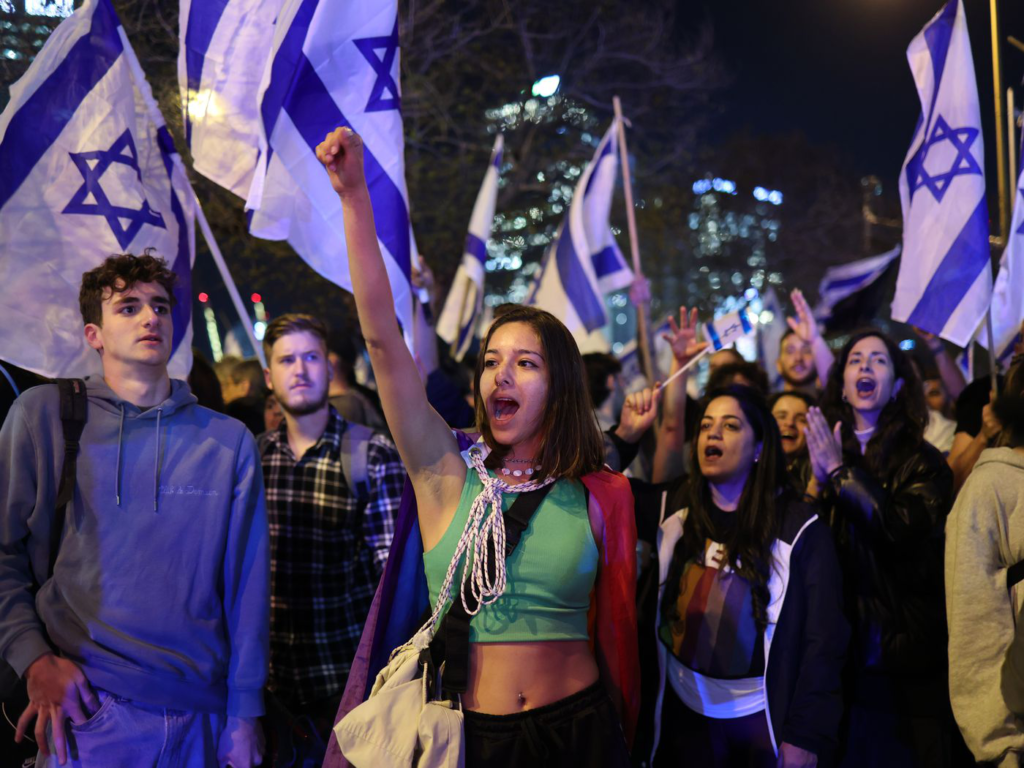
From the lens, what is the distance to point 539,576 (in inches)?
113

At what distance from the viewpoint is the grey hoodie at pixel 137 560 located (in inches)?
123

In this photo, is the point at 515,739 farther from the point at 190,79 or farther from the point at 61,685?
the point at 190,79

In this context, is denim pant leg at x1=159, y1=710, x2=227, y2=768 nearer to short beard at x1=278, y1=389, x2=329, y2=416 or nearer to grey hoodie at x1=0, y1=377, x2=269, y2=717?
grey hoodie at x1=0, y1=377, x2=269, y2=717

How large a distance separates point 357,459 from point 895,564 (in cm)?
253

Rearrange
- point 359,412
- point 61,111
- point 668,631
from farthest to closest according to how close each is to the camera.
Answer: point 359,412 < point 61,111 < point 668,631

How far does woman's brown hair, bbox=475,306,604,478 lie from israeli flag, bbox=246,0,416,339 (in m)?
1.56

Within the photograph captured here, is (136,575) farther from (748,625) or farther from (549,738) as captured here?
(748,625)

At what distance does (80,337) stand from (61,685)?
1744 millimetres

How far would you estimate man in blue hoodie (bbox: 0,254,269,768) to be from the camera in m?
3.06

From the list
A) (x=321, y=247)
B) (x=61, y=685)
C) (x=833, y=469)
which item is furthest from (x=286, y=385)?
(x=833, y=469)

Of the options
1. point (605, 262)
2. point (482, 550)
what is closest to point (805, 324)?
point (605, 262)

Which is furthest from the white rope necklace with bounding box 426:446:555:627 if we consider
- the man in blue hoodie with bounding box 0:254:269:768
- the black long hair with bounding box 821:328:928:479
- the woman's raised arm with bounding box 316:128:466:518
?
the black long hair with bounding box 821:328:928:479

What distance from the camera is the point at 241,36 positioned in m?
4.93

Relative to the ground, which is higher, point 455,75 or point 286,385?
point 455,75
